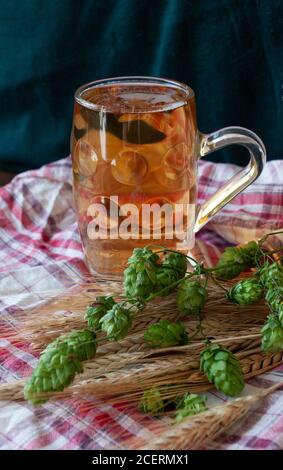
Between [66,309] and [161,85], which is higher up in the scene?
[161,85]

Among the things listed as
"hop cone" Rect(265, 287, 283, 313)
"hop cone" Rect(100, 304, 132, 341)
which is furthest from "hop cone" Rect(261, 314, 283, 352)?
"hop cone" Rect(100, 304, 132, 341)

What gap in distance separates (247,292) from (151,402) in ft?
0.48

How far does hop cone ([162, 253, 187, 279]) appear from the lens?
0.71 metres

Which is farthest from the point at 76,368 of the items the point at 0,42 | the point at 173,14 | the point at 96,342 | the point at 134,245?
the point at 0,42

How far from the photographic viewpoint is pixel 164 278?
70 centimetres

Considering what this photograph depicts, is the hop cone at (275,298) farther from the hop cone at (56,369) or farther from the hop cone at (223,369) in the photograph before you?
the hop cone at (56,369)

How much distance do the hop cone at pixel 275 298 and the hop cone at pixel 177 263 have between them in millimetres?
82

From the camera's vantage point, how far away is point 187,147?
832 millimetres

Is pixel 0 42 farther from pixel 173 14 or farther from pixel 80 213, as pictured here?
pixel 80 213

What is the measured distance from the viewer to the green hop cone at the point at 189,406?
604 mm

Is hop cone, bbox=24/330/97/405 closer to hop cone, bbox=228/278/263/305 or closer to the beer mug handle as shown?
hop cone, bbox=228/278/263/305

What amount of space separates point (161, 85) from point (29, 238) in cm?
28

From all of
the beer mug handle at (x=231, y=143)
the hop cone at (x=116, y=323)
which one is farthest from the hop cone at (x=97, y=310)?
the beer mug handle at (x=231, y=143)
